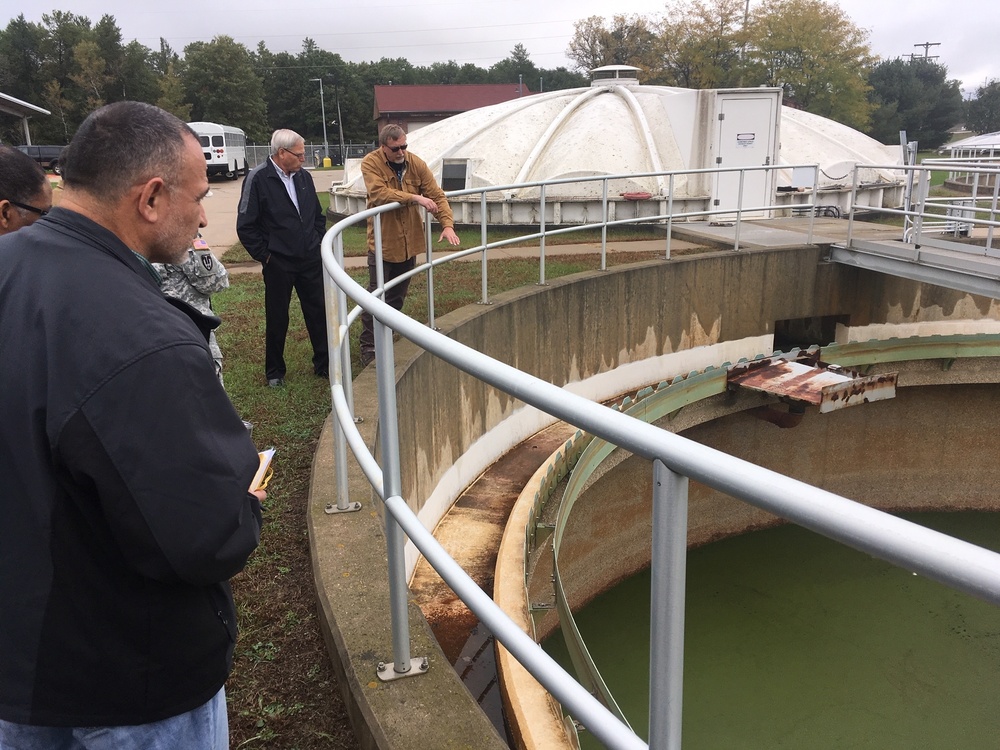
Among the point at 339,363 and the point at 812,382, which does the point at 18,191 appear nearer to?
the point at 339,363

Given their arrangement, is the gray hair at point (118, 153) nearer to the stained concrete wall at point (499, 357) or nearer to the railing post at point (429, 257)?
the stained concrete wall at point (499, 357)

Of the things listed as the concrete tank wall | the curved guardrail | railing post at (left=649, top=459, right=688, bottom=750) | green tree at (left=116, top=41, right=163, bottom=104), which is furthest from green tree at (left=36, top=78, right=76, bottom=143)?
railing post at (left=649, top=459, right=688, bottom=750)

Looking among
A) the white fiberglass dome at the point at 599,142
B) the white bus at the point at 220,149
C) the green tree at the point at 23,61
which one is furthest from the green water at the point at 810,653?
the green tree at the point at 23,61

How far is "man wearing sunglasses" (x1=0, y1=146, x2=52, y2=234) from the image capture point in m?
2.68

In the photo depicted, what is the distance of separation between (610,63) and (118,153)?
62.6m

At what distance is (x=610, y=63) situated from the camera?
59.3 metres

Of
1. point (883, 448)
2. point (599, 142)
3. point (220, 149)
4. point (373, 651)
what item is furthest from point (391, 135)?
point (220, 149)

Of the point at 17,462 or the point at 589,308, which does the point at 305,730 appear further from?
the point at 589,308

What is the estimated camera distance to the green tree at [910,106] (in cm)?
5944

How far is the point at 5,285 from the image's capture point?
1339 millimetres

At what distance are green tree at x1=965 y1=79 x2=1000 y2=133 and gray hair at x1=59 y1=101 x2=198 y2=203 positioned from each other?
9306cm

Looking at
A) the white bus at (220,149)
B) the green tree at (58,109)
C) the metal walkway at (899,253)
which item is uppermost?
the green tree at (58,109)

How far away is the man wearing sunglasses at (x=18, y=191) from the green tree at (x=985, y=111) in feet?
303

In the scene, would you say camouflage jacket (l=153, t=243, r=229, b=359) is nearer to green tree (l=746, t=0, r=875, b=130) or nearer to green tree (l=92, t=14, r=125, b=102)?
green tree (l=746, t=0, r=875, b=130)
